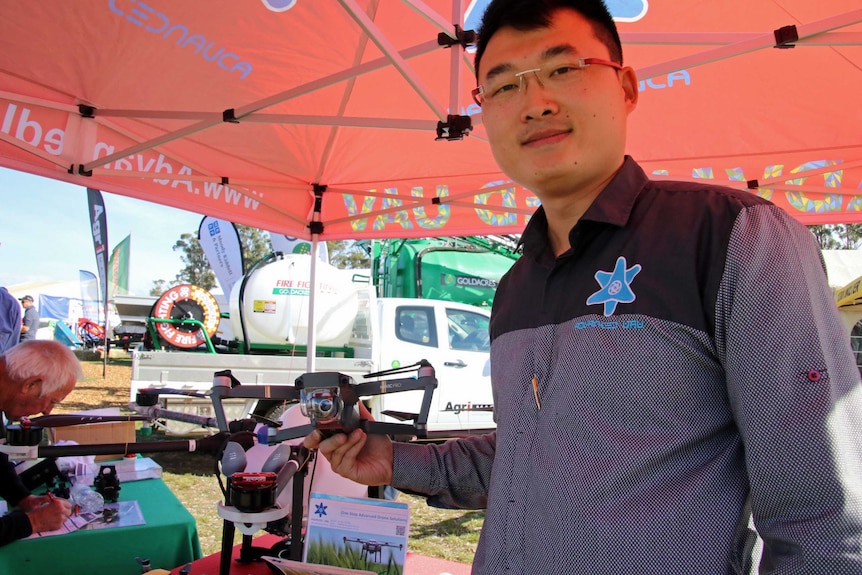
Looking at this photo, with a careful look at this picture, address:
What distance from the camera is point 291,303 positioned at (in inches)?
334

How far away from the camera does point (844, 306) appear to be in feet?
26.1

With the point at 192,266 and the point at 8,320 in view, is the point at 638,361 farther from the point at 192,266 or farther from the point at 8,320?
the point at 192,266

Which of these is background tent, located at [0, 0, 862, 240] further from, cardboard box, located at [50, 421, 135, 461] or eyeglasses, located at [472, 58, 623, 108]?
eyeglasses, located at [472, 58, 623, 108]

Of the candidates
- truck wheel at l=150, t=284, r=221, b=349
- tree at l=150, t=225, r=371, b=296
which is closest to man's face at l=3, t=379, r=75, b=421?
truck wheel at l=150, t=284, r=221, b=349

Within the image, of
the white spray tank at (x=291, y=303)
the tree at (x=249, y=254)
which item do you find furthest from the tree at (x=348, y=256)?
the white spray tank at (x=291, y=303)

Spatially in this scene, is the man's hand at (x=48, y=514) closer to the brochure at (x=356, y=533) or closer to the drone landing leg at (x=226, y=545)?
the drone landing leg at (x=226, y=545)

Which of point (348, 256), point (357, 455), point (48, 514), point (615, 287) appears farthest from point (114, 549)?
point (348, 256)

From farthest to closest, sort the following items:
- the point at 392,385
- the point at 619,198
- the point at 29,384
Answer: the point at 29,384 → the point at 392,385 → the point at 619,198

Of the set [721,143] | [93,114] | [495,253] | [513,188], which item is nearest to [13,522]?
[93,114]

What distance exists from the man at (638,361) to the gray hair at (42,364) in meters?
2.60

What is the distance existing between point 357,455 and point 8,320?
4830 millimetres

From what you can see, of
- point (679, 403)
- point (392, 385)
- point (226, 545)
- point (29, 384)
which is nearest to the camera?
point (679, 403)

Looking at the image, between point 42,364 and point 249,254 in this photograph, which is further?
point 249,254

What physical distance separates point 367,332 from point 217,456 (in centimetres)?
604
